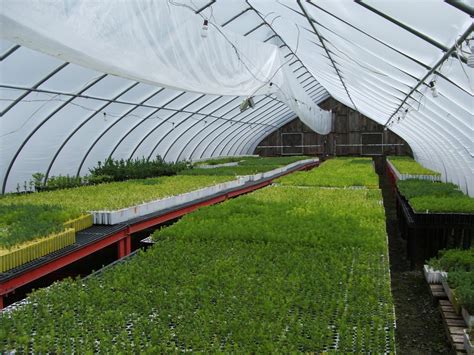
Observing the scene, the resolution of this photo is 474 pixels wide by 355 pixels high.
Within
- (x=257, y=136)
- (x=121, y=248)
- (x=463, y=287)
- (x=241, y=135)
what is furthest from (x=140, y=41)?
(x=257, y=136)

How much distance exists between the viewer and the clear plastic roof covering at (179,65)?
Result: 4672 millimetres

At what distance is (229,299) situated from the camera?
12.9ft

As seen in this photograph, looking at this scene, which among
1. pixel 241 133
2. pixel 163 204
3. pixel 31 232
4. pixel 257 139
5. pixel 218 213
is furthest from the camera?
pixel 257 139

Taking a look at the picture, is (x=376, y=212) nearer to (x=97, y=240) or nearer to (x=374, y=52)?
(x=374, y=52)

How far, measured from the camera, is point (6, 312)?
380cm

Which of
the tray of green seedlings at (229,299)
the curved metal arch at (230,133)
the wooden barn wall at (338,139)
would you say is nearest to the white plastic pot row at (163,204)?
the tray of green seedlings at (229,299)

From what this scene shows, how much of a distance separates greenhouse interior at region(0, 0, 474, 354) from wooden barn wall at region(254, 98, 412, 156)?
2124 cm

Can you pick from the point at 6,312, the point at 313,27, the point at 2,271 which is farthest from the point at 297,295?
the point at 313,27

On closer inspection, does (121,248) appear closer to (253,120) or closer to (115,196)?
(115,196)

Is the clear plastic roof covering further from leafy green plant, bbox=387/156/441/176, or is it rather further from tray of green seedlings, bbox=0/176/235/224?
tray of green seedlings, bbox=0/176/235/224

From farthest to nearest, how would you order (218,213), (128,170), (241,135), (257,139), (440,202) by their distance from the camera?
1. (257,139)
2. (241,135)
3. (128,170)
4. (440,202)
5. (218,213)

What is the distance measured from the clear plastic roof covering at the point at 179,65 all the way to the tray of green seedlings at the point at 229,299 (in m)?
2.11

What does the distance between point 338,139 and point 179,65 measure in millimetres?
31573

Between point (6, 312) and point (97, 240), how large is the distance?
2.95 m
